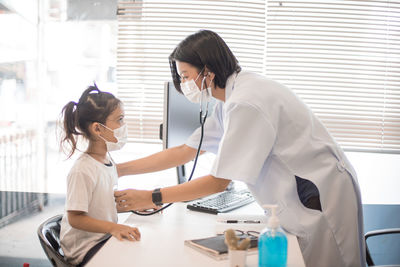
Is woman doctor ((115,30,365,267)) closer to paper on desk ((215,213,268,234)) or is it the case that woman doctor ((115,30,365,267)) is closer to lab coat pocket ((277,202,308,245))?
lab coat pocket ((277,202,308,245))

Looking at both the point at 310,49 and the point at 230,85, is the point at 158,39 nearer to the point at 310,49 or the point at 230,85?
the point at 310,49

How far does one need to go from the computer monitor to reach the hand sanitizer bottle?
93 centimetres

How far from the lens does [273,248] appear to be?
936 mm

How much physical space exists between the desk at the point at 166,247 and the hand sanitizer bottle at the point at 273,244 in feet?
0.32

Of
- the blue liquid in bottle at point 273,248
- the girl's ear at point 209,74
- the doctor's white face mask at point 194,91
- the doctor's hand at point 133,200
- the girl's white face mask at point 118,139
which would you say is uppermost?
the girl's ear at point 209,74

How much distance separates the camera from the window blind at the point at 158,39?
8.46 feet

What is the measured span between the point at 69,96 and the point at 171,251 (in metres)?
1.80

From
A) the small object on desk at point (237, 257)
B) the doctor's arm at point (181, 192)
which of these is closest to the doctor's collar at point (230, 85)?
the doctor's arm at point (181, 192)

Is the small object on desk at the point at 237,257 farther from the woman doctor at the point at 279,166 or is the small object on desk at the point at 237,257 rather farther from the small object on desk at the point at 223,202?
the small object on desk at the point at 223,202

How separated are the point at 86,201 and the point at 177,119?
0.66m

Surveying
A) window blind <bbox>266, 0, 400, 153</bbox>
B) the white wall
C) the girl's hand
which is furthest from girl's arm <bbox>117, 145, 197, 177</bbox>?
the white wall

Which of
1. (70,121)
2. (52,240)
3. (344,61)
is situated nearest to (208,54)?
(70,121)

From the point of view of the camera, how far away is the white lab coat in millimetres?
1232

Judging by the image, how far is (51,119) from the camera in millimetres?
2674
